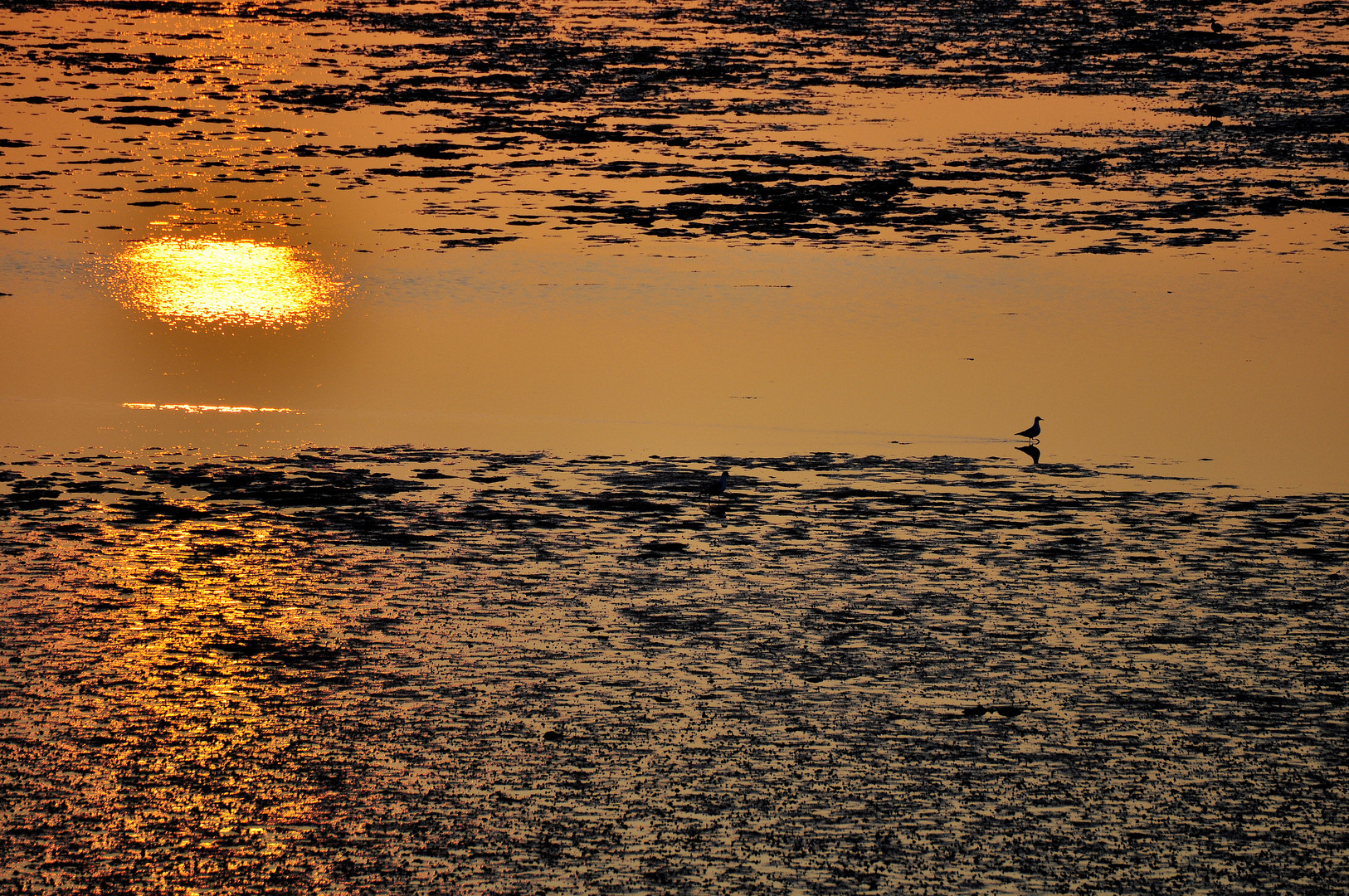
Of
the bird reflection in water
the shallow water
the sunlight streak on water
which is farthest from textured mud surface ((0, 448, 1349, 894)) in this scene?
the bird reflection in water

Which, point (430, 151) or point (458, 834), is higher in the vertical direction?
point (430, 151)

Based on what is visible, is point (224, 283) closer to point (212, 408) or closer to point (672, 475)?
point (212, 408)

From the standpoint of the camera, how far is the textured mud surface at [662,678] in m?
3.91

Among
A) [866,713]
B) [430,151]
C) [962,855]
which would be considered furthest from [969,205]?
[962,855]

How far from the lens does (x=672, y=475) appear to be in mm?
6594

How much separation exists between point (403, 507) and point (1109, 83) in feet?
27.5

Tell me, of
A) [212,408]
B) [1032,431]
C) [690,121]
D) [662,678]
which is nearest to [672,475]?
[1032,431]

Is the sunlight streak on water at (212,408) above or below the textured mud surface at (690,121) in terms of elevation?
below

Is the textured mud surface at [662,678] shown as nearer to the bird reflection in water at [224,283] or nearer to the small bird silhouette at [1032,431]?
the small bird silhouette at [1032,431]

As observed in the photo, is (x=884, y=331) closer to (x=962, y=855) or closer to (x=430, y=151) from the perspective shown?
(x=430, y=151)

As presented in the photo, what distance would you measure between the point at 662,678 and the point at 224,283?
4785mm

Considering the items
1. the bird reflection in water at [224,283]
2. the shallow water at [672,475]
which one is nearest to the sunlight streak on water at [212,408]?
the shallow water at [672,475]

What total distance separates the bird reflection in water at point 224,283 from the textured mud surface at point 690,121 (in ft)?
1.16

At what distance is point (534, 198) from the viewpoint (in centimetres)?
1038
